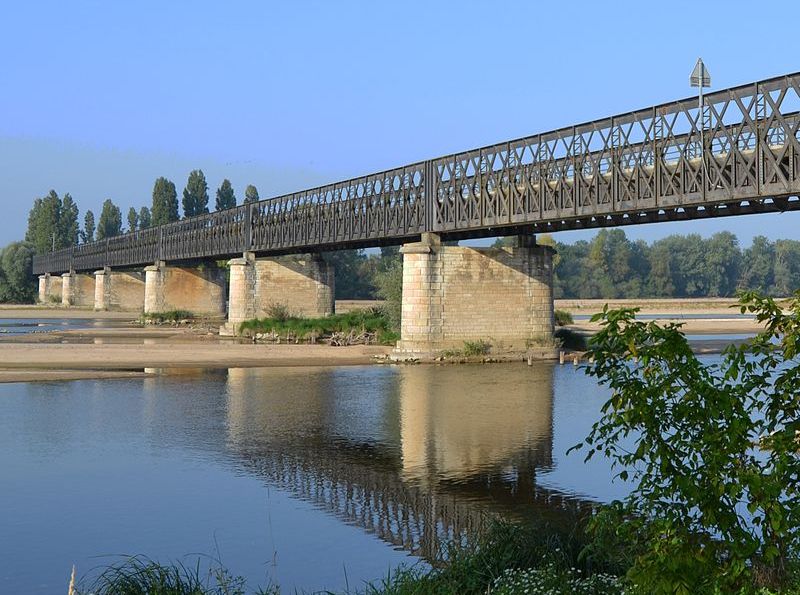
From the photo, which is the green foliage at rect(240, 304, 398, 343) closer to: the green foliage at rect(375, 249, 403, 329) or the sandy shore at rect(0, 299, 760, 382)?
the green foliage at rect(375, 249, 403, 329)

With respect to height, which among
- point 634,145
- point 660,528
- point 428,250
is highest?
point 634,145

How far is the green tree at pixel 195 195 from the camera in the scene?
17389 cm

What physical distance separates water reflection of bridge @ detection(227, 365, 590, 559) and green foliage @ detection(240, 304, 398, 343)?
84.6 feet

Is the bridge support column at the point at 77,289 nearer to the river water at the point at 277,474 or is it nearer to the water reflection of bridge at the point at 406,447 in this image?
the water reflection of bridge at the point at 406,447

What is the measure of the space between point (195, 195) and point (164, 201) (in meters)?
6.29

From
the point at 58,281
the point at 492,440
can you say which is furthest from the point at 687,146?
the point at 58,281

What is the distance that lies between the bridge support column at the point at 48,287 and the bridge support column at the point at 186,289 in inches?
2782

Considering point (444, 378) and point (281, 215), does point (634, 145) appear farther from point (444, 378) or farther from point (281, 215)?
point (281, 215)

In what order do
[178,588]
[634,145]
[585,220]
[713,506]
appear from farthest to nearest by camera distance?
[585,220] < [634,145] < [178,588] < [713,506]

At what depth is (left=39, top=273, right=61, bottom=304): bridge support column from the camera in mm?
189300

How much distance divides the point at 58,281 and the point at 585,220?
157585 mm

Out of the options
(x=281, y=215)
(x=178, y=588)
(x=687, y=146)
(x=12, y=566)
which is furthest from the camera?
(x=281, y=215)

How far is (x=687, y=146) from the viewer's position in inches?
1631

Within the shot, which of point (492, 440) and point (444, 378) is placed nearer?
point (492, 440)
